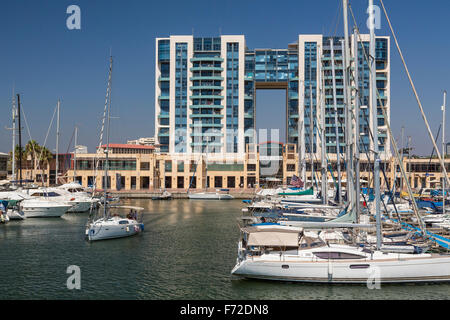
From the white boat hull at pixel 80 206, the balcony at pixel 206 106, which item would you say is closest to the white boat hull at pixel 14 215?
the white boat hull at pixel 80 206

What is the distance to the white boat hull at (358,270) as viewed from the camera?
25391 millimetres

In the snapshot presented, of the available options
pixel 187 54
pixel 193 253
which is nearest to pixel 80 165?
pixel 187 54

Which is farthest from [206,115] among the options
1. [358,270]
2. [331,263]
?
[358,270]

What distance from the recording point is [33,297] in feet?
82.1

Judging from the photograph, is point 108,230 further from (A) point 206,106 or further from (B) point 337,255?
(A) point 206,106

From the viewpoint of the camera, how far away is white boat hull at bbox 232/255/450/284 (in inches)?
1000

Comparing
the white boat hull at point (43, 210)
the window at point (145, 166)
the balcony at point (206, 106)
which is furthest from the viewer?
the balcony at point (206, 106)

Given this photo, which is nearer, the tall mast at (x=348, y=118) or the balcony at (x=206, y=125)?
the tall mast at (x=348, y=118)

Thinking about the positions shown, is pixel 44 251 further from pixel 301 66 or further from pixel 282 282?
pixel 301 66

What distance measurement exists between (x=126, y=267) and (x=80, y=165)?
292 ft

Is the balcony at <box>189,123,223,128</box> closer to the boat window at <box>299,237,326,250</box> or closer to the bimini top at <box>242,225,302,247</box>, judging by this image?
the boat window at <box>299,237,326,250</box>

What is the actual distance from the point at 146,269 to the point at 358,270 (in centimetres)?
1449

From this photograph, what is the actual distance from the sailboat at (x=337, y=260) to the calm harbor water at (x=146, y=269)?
1.97 ft

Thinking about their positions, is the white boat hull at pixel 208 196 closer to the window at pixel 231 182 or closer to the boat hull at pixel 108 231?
the window at pixel 231 182
